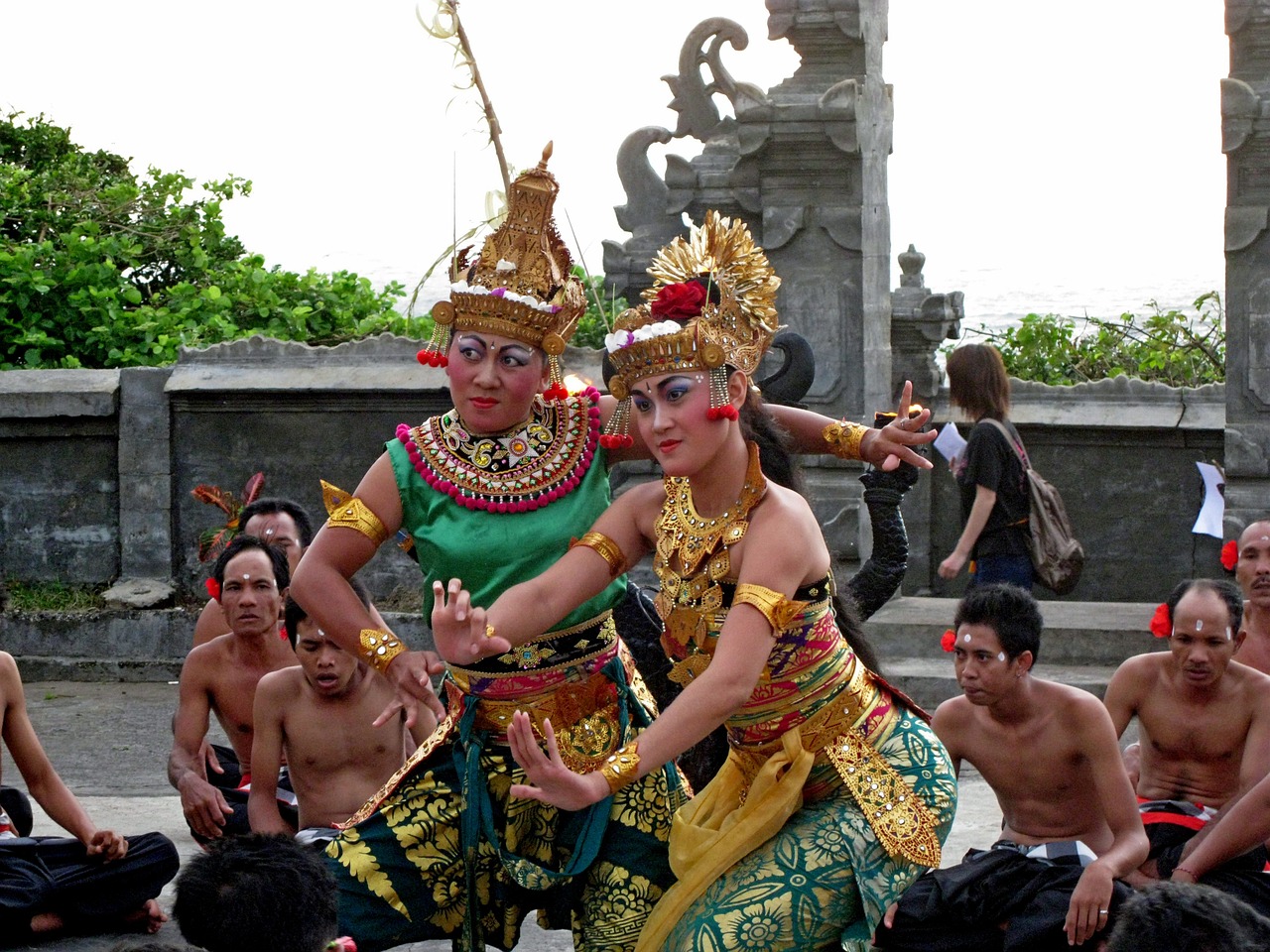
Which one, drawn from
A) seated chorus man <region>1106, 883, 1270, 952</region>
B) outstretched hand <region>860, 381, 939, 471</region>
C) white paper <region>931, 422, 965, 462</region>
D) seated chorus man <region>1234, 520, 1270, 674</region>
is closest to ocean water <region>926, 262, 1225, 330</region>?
white paper <region>931, 422, 965, 462</region>

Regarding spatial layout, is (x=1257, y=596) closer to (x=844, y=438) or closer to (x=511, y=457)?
(x=844, y=438)

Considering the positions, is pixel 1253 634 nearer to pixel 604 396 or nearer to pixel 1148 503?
pixel 604 396

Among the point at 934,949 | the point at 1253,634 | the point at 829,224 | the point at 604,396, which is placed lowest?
the point at 934,949

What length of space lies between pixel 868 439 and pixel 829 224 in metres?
5.10

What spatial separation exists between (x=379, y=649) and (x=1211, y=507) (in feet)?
16.2

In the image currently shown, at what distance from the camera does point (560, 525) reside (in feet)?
12.8

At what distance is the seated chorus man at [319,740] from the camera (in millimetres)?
5047

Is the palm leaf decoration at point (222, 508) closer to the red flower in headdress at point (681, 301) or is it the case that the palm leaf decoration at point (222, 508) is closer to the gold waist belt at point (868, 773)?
the red flower in headdress at point (681, 301)

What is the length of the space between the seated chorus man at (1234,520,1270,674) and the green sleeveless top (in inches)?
93.8

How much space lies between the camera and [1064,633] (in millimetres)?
8180

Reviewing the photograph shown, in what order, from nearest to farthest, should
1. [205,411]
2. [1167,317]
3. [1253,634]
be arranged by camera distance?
[1253,634] < [205,411] < [1167,317]

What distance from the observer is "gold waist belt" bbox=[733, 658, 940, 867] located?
11.9 ft

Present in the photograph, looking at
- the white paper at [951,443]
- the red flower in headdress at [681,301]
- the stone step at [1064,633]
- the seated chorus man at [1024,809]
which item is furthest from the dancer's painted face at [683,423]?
the stone step at [1064,633]

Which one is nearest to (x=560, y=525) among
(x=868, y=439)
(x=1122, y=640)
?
(x=868, y=439)
